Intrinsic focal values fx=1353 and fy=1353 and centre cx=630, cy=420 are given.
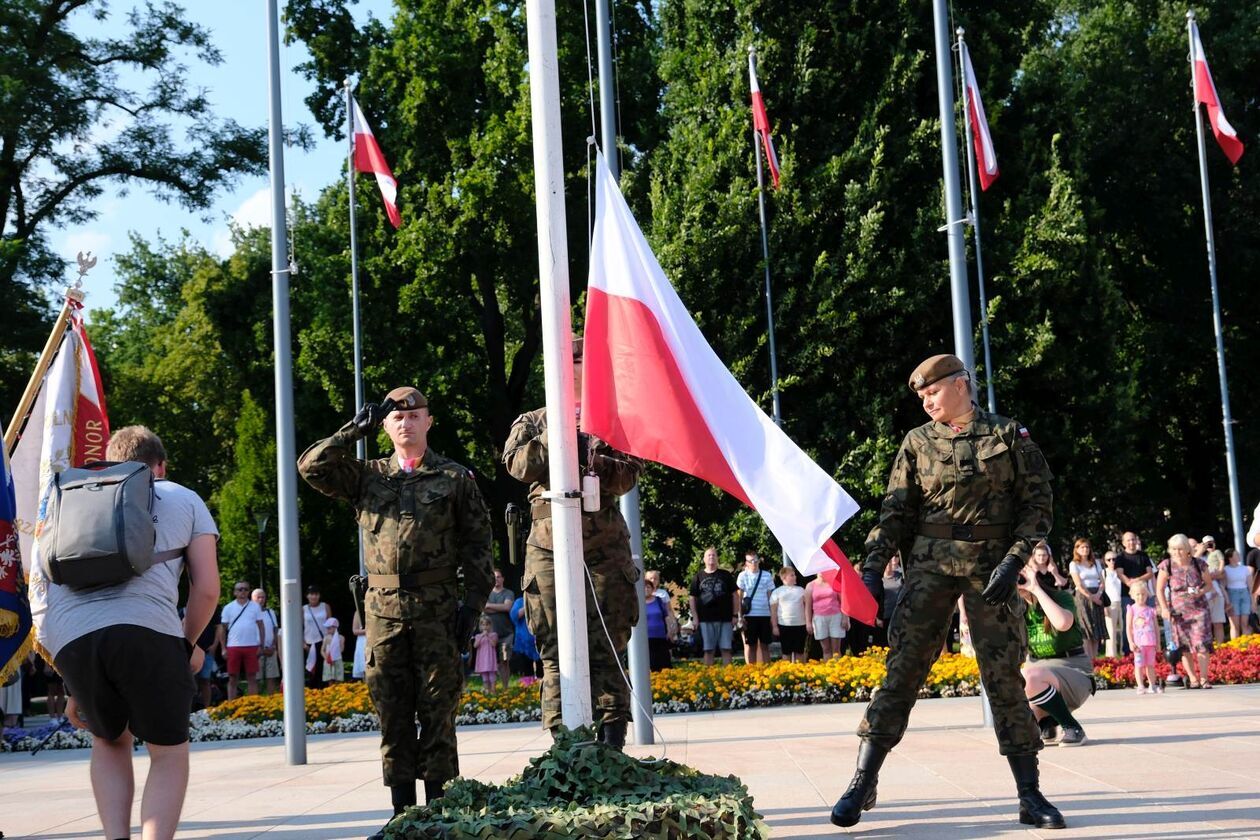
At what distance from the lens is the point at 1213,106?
25547 millimetres

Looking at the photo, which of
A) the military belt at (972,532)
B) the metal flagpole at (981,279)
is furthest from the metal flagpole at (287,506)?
the metal flagpole at (981,279)

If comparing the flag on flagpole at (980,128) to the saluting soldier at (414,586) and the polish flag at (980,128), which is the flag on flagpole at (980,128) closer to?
the polish flag at (980,128)

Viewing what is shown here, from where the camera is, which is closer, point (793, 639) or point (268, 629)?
point (793, 639)

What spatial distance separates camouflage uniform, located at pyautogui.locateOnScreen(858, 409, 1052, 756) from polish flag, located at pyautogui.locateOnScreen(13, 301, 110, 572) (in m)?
5.07

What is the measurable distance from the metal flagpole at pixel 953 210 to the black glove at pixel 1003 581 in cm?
513

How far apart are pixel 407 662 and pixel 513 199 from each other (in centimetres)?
2435

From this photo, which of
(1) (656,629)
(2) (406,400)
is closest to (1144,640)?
(1) (656,629)

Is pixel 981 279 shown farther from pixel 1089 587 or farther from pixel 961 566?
pixel 961 566

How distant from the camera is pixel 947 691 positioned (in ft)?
52.3

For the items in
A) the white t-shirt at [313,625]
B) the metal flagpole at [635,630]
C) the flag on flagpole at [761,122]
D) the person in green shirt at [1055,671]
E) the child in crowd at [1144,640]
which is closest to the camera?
A: the person in green shirt at [1055,671]

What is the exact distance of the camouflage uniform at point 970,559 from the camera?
6.64m

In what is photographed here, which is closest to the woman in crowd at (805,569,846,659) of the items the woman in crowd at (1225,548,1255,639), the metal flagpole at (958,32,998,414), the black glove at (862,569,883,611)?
the metal flagpole at (958,32,998,414)

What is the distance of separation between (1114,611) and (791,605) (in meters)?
4.78

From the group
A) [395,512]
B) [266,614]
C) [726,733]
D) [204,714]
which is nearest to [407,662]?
[395,512]
